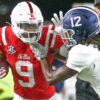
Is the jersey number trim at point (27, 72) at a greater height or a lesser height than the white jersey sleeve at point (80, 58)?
lesser

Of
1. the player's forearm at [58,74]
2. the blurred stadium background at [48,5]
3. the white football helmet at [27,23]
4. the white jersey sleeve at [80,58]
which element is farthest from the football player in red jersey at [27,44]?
the blurred stadium background at [48,5]

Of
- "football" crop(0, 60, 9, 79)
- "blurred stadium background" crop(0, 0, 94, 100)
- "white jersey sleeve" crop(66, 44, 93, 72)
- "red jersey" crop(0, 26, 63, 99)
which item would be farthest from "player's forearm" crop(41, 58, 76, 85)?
"blurred stadium background" crop(0, 0, 94, 100)

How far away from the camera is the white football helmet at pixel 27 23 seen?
12.6ft

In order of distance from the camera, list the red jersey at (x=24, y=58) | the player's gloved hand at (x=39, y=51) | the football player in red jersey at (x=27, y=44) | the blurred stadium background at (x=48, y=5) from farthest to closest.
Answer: the blurred stadium background at (x=48, y=5), the red jersey at (x=24, y=58), the football player in red jersey at (x=27, y=44), the player's gloved hand at (x=39, y=51)

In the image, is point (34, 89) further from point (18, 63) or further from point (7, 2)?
point (7, 2)

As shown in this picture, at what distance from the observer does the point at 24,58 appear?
13.2ft

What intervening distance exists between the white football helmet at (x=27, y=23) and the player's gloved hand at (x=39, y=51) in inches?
1.9

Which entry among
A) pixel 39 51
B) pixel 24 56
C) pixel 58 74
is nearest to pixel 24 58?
pixel 24 56

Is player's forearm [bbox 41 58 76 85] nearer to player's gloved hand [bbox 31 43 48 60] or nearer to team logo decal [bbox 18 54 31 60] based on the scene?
player's gloved hand [bbox 31 43 48 60]

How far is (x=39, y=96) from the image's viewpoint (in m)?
4.25

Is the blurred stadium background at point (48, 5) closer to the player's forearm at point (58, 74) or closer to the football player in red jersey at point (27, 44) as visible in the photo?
the football player in red jersey at point (27, 44)

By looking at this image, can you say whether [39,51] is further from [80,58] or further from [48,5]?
[48,5]

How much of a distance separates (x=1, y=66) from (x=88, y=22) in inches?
39.9

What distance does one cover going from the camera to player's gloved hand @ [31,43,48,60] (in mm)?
A: 3750
